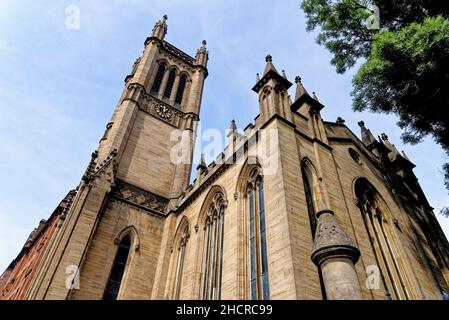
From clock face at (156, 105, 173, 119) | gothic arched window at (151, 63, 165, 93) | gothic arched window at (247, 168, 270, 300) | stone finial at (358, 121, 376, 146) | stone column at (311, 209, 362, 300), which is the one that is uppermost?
gothic arched window at (151, 63, 165, 93)

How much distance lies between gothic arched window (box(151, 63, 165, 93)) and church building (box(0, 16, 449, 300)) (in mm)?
4006

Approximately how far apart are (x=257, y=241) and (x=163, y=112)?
552 inches

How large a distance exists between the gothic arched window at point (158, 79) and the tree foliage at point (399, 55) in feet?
43.8

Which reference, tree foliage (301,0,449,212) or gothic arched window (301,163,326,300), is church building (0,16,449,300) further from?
tree foliage (301,0,449,212)

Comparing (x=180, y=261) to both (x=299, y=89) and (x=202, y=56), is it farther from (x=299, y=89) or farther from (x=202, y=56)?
(x=202, y=56)

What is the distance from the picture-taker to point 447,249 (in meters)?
15.2

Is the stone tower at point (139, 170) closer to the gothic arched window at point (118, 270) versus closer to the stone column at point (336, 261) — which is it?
the gothic arched window at point (118, 270)

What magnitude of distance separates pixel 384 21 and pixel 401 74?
9.98 feet

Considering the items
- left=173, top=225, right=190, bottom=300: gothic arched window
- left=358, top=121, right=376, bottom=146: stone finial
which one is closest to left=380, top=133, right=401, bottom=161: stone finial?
left=358, top=121, right=376, bottom=146: stone finial

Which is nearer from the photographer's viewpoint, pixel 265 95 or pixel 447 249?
pixel 265 95

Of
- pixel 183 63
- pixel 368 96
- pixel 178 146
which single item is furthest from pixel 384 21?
pixel 183 63

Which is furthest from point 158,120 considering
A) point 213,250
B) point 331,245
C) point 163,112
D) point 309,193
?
point 331,245

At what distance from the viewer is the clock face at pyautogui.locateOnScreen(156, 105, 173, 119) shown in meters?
21.3
